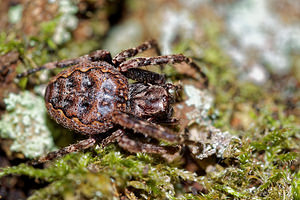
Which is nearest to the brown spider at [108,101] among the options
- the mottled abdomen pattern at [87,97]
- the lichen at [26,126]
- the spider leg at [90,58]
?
the mottled abdomen pattern at [87,97]

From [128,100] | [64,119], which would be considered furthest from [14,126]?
[128,100]

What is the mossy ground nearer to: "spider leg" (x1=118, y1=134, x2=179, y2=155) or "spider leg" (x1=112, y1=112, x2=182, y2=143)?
"spider leg" (x1=118, y1=134, x2=179, y2=155)

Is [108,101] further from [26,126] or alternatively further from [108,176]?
[26,126]

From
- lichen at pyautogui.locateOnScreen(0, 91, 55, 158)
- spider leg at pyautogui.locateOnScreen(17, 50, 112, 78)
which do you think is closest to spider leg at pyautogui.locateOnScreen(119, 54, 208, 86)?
spider leg at pyautogui.locateOnScreen(17, 50, 112, 78)

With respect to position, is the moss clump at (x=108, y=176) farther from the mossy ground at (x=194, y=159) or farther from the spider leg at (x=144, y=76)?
the spider leg at (x=144, y=76)

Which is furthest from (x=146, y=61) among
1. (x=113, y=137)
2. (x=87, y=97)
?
(x=113, y=137)
